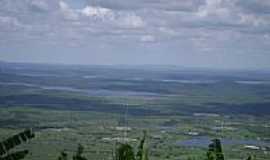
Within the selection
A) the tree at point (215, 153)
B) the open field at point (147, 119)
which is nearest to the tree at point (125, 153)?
the tree at point (215, 153)

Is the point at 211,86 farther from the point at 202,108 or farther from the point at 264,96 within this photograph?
the point at 202,108

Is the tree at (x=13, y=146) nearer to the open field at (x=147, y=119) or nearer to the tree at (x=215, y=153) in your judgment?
the tree at (x=215, y=153)

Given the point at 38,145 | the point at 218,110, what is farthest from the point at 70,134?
the point at 218,110

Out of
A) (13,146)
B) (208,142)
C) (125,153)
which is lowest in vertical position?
(208,142)

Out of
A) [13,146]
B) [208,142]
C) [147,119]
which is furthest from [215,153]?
[147,119]

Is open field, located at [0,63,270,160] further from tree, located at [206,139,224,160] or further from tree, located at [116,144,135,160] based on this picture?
tree, located at [116,144,135,160]

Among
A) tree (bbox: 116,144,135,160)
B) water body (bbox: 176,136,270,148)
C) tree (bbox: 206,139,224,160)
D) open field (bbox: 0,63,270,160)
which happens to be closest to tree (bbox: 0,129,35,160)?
tree (bbox: 116,144,135,160)

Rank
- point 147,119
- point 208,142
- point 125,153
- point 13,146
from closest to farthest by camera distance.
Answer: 1. point 13,146
2. point 125,153
3. point 208,142
4. point 147,119

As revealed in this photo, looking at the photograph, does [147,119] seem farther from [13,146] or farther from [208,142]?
[13,146]
